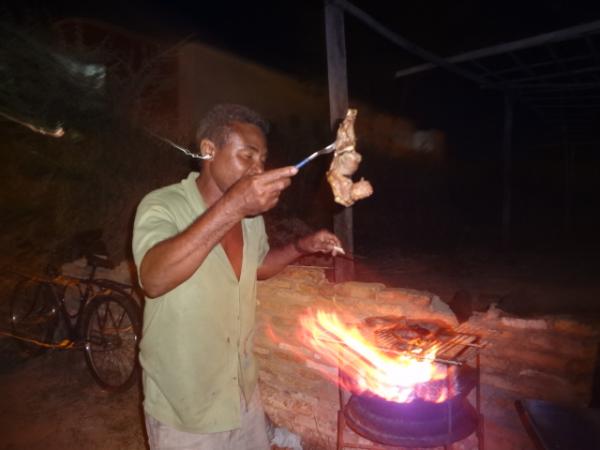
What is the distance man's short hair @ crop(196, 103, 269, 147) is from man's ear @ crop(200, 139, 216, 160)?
0.02 metres

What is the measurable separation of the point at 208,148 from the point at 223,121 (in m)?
0.18

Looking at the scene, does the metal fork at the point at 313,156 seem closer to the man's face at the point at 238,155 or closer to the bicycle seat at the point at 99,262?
the man's face at the point at 238,155

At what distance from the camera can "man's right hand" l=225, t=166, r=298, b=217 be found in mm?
1926

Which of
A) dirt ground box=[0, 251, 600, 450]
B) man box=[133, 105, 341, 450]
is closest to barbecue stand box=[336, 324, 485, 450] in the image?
man box=[133, 105, 341, 450]

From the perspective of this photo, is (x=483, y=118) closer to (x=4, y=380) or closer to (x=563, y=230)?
(x=563, y=230)

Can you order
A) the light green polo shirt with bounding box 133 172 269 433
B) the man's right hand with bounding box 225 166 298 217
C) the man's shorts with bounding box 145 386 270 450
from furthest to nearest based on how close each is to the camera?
the man's shorts with bounding box 145 386 270 450
the light green polo shirt with bounding box 133 172 269 433
the man's right hand with bounding box 225 166 298 217

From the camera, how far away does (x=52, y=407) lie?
5578 millimetres

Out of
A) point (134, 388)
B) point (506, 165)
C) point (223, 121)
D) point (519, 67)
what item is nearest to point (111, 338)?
point (134, 388)

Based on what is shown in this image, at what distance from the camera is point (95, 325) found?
21.0 feet

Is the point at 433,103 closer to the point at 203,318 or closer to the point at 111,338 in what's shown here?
the point at 111,338

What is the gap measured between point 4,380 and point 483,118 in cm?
1700

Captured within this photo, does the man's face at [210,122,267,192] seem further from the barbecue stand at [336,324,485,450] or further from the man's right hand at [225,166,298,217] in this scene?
the barbecue stand at [336,324,485,450]

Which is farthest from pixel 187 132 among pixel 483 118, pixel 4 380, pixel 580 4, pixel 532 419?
pixel 483 118

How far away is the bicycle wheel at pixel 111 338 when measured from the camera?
5.98 meters
